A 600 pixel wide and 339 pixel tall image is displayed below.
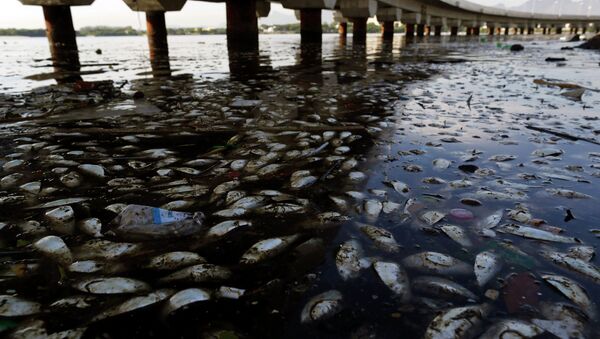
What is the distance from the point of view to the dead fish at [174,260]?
206cm

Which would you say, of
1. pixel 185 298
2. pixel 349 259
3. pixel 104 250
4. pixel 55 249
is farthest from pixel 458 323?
pixel 55 249

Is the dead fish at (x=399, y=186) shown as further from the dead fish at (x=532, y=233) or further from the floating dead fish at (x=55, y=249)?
the floating dead fish at (x=55, y=249)

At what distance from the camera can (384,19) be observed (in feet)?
147

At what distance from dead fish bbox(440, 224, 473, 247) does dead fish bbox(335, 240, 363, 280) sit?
2.01 ft

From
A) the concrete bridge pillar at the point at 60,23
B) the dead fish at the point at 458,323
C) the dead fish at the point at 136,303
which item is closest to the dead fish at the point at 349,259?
the dead fish at the point at 458,323

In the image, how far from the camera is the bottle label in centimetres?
242

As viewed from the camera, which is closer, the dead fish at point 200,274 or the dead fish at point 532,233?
the dead fish at point 200,274

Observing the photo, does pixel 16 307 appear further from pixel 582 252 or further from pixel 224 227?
pixel 582 252

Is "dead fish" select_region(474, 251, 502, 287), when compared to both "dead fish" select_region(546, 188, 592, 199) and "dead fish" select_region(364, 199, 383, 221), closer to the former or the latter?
"dead fish" select_region(364, 199, 383, 221)

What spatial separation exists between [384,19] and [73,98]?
4378 centimetres

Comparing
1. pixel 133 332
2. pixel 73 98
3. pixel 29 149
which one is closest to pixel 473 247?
pixel 133 332

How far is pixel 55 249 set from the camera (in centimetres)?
219

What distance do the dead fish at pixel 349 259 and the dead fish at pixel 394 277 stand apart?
0.11 m

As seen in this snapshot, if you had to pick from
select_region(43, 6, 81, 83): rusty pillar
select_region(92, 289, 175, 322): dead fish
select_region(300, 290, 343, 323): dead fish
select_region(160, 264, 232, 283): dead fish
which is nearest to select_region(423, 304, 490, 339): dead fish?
select_region(300, 290, 343, 323): dead fish
